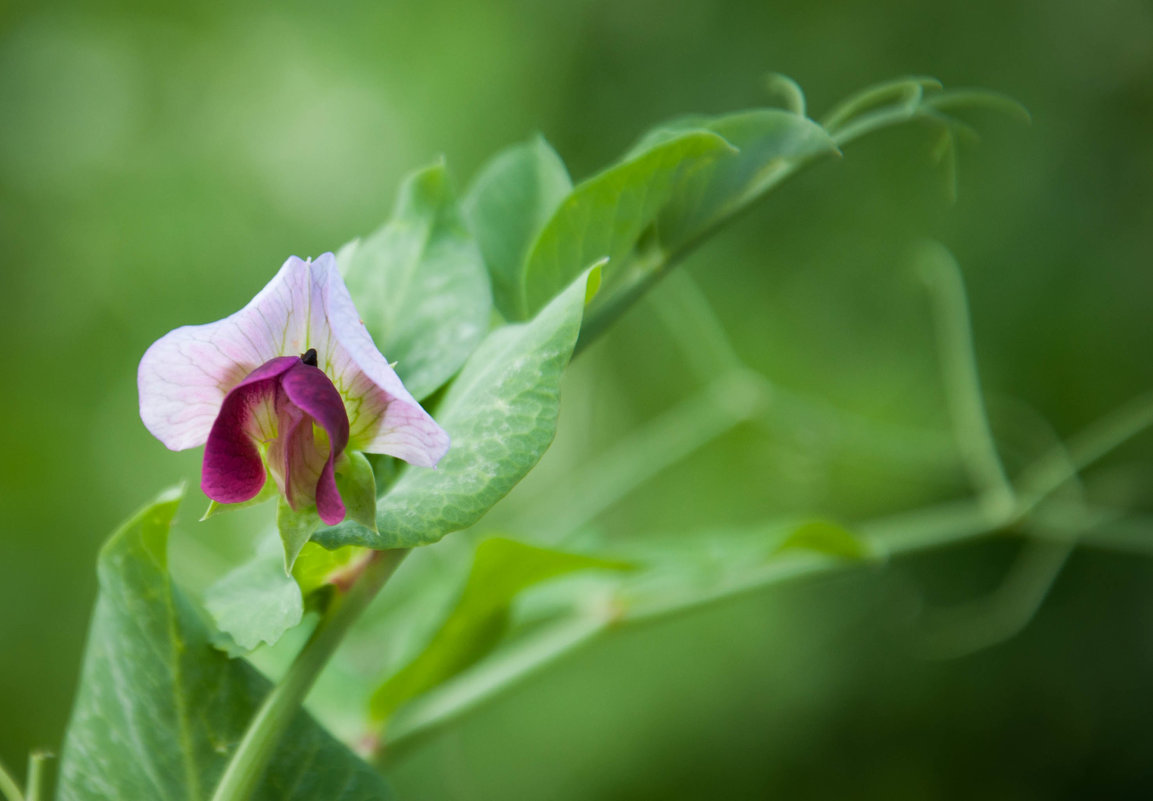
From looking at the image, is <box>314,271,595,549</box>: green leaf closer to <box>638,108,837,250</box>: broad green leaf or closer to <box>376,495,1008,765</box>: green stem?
<box>638,108,837,250</box>: broad green leaf

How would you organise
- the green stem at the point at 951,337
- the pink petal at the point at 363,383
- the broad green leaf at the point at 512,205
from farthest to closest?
the green stem at the point at 951,337
the broad green leaf at the point at 512,205
the pink petal at the point at 363,383

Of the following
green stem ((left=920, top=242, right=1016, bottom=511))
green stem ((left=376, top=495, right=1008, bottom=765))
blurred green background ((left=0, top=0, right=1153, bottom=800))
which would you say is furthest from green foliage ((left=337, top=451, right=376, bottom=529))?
green stem ((left=920, top=242, right=1016, bottom=511))

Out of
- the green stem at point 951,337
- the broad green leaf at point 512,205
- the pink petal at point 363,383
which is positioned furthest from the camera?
the green stem at point 951,337

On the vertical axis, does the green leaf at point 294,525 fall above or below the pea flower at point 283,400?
below

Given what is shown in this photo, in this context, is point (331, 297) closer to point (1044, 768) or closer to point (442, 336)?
point (442, 336)

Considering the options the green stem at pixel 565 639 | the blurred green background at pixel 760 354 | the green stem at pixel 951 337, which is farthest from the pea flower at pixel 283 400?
the green stem at pixel 951 337

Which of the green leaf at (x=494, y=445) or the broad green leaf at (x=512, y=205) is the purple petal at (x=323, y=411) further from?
the broad green leaf at (x=512, y=205)

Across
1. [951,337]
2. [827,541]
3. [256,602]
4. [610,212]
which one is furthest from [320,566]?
[951,337]
